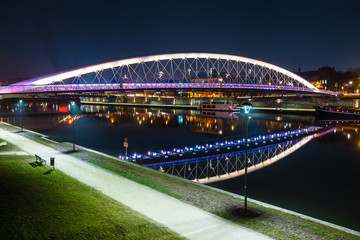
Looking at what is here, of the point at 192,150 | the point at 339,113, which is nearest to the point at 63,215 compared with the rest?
the point at 192,150

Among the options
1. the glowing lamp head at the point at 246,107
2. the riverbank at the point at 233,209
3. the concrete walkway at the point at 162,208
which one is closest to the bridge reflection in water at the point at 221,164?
the riverbank at the point at 233,209

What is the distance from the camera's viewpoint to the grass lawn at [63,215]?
6969 millimetres

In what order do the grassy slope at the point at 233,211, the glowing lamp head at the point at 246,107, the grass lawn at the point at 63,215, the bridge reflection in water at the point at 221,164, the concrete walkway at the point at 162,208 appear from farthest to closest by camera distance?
the bridge reflection in water at the point at 221,164
the glowing lamp head at the point at 246,107
the grassy slope at the point at 233,211
the concrete walkway at the point at 162,208
the grass lawn at the point at 63,215

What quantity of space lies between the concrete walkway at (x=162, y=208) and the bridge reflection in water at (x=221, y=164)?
5.35 metres

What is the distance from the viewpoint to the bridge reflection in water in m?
17.2

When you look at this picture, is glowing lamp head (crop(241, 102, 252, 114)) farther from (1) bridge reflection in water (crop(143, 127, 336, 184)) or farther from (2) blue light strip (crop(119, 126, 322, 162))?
(2) blue light strip (crop(119, 126, 322, 162))

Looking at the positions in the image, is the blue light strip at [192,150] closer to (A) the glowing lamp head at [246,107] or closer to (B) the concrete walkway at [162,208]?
(B) the concrete walkway at [162,208]

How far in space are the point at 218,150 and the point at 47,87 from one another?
146ft

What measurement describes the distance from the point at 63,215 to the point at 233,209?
5485mm

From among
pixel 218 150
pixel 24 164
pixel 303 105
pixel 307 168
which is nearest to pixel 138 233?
pixel 24 164

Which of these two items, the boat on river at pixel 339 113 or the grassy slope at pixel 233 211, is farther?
the boat on river at pixel 339 113

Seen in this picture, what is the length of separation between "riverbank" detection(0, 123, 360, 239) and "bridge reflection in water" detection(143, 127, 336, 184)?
3420 mm

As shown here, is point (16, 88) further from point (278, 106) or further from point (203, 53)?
point (278, 106)

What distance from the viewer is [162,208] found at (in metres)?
9.31
